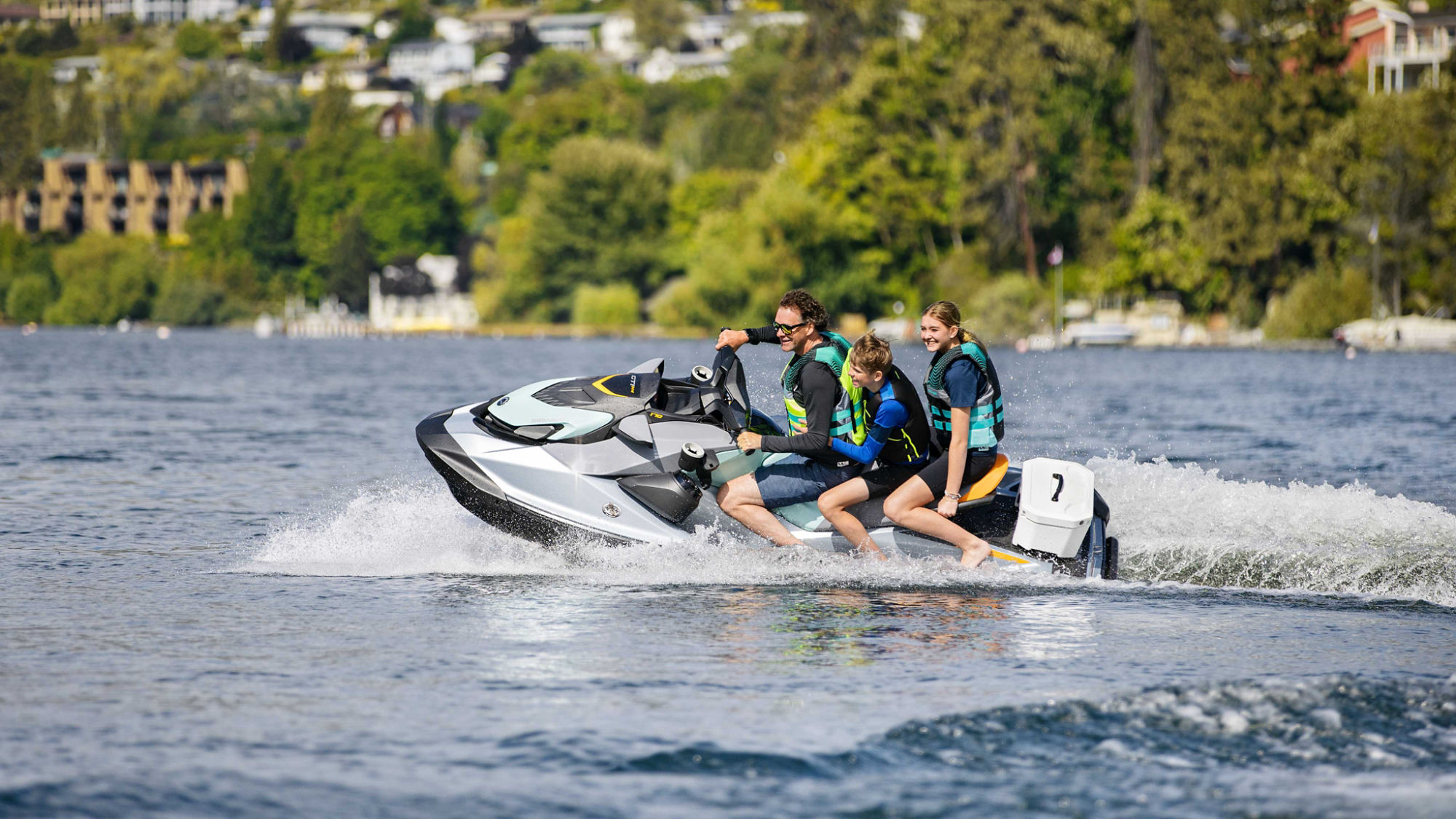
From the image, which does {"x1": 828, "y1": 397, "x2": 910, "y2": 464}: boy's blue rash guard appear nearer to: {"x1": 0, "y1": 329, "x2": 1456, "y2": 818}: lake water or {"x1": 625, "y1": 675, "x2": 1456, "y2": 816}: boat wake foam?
{"x1": 0, "y1": 329, "x2": 1456, "y2": 818}: lake water

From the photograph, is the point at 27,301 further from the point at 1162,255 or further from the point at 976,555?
the point at 976,555

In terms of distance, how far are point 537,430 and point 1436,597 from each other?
5.11m

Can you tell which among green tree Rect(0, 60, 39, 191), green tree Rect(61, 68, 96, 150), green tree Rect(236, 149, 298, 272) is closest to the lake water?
green tree Rect(236, 149, 298, 272)

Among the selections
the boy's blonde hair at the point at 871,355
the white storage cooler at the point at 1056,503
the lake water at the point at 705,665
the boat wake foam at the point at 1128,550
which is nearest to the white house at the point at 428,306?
the lake water at the point at 705,665

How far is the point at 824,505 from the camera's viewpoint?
368 inches

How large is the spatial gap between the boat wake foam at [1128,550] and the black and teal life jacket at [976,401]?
2.56ft

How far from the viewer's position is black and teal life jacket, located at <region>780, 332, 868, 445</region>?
909cm

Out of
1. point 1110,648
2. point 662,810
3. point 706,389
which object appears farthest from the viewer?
point 706,389

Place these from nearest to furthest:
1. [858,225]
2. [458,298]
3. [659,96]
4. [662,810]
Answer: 1. [662,810]
2. [858,225]
3. [458,298]
4. [659,96]

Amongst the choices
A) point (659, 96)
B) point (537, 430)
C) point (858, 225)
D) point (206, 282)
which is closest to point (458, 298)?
point (206, 282)

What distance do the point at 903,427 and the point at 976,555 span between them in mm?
858

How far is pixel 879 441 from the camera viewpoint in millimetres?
9172

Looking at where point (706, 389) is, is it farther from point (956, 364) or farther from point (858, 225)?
point (858, 225)

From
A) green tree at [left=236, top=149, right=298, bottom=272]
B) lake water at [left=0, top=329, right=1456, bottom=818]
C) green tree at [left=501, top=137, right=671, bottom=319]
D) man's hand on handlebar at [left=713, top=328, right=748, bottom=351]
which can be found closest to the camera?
lake water at [left=0, top=329, right=1456, bottom=818]
